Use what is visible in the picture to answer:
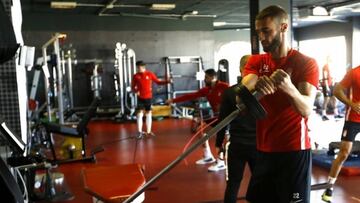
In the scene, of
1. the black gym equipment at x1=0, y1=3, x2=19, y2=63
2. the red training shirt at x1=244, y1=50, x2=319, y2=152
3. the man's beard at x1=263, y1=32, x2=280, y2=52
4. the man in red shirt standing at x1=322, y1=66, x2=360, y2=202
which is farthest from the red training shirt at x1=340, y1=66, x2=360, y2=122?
the black gym equipment at x1=0, y1=3, x2=19, y2=63

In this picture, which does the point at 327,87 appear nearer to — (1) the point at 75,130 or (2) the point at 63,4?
(2) the point at 63,4

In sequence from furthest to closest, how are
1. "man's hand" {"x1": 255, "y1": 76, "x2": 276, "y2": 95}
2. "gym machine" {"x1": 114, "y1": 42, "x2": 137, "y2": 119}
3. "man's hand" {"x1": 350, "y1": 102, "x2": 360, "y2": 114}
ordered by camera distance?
"gym machine" {"x1": 114, "y1": 42, "x2": 137, "y2": 119} < "man's hand" {"x1": 350, "y1": 102, "x2": 360, "y2": 114} < "man's hand" {"x1": 255, "y1": 76, "x2": 276, "y2": 95}

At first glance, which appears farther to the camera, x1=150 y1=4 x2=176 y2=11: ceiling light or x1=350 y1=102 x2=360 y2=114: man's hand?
x1=150 y1=4 x2=176 y2=11: ceiling light

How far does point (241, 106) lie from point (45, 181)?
3792 mm

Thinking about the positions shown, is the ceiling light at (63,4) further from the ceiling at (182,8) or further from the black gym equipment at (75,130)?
the black gym equipment at (75,130)

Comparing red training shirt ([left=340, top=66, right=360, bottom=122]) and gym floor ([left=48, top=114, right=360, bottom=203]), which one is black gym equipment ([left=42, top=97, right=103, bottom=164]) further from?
red training shirt ([left=340, top=66, right=360, bottom=122])

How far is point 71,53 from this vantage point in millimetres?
11703

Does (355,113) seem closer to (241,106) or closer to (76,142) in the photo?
(241,106)

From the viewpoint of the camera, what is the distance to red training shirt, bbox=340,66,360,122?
14.1 feet

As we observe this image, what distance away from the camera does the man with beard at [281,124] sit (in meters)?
1.91

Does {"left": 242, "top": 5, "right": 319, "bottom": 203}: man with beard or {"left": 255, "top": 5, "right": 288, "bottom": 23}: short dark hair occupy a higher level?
{"left": 255, "top": 5, "right": 288, "bottom": 23}: short dark hair

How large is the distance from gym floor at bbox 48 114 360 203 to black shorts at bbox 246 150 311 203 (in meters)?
2.20

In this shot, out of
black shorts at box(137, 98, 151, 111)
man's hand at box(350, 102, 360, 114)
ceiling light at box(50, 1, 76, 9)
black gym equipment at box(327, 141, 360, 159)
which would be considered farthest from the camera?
ceiling light at box(50, 1, 76, 9)

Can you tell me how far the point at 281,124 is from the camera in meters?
2.03
